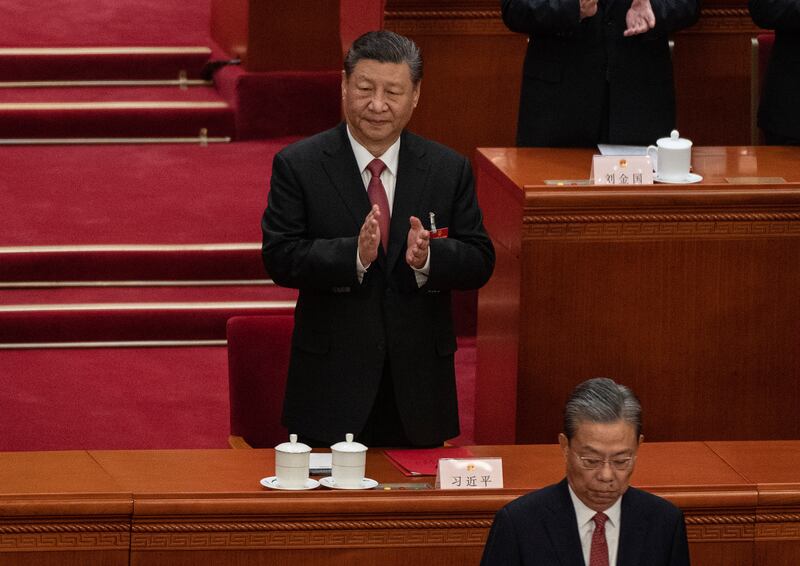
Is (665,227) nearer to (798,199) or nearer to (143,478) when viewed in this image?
(798,199)

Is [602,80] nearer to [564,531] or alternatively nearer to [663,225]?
[663,225]

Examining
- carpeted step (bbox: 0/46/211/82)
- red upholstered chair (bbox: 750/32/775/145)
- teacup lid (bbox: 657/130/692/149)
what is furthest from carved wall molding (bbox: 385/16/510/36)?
carpeted step (bbox: 0/46/211/82)

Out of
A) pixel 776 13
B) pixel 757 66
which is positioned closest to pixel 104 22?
pixel 757 66

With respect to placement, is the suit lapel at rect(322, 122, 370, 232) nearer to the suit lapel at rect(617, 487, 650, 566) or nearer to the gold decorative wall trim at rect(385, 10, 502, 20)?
the suit lapel at rect(617, 487, 650, 566)

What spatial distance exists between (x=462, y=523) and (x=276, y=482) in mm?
378

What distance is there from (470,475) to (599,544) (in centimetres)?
52

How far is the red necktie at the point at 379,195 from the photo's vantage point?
3.74 meters

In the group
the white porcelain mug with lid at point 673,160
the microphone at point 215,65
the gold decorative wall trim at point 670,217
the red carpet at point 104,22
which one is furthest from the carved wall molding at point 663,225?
the red carpet at point 104,22

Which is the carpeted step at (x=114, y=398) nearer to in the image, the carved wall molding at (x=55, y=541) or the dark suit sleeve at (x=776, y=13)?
the carved wall molding at (x=55, y=541)

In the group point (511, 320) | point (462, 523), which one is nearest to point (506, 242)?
point (511, 320)

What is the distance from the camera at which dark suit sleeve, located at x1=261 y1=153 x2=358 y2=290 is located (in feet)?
11.8

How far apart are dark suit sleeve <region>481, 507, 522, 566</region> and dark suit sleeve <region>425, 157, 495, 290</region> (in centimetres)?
80

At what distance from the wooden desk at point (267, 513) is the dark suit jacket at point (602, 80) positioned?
1.42 meters

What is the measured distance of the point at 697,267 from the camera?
436 cm
